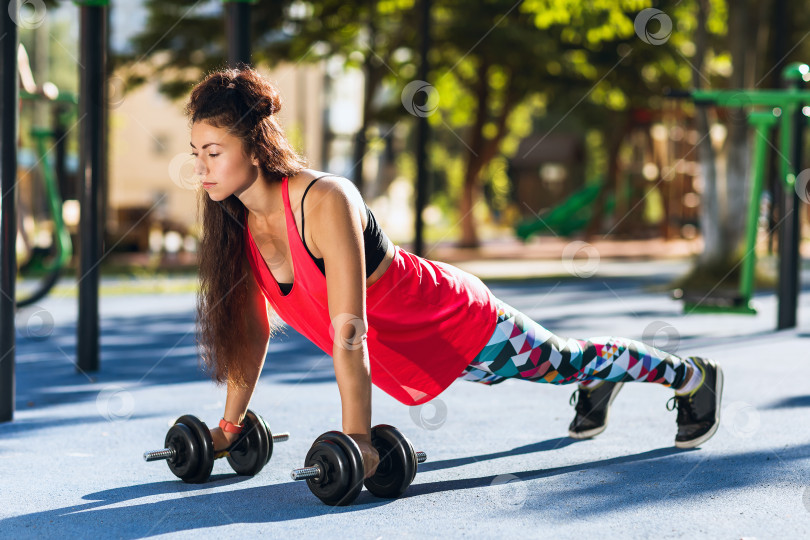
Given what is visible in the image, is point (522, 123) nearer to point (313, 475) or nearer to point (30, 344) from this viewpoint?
point (30, 344)

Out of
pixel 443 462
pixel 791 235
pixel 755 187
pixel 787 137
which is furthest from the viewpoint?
pixel 755 187

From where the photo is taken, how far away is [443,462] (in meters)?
3.81

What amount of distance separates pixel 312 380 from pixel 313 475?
9.30 ft

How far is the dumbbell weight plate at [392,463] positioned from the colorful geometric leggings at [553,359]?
35 cm

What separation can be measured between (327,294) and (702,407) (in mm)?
1683

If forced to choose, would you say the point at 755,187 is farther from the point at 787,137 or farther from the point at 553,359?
the point at 553,359

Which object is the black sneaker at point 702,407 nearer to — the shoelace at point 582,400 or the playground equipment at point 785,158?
the shoelace at point 582,400

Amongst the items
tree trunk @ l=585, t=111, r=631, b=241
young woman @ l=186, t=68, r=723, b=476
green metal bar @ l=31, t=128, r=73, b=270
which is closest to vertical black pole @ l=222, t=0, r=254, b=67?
young woman @ l=186, t=68, r=723, b=476

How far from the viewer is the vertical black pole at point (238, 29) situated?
16.9ft

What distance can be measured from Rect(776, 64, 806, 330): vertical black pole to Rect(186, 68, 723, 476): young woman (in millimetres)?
4309
